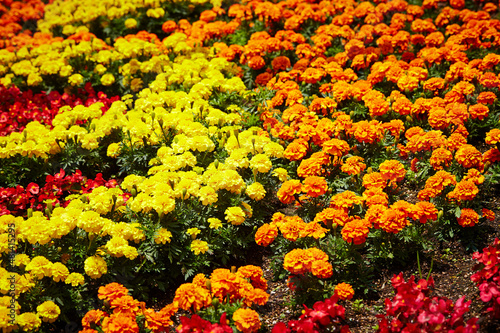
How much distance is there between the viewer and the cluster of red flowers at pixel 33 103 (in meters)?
6.09

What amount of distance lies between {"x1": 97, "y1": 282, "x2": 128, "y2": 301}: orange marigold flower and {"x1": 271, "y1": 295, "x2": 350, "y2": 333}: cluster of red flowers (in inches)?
44.6

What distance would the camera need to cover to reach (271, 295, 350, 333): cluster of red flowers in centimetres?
339

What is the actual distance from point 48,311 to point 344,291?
2.11 meters

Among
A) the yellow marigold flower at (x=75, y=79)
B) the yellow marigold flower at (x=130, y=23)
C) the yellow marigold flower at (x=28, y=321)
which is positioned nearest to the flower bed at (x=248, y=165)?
the yellow marigold flower at (x=28, y=321)

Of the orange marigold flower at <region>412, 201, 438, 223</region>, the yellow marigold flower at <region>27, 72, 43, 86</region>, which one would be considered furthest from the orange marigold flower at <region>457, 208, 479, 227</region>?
the yellow marigold flower at <region>27, 72, 43, 86</region>

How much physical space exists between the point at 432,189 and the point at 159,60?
12.8 feet

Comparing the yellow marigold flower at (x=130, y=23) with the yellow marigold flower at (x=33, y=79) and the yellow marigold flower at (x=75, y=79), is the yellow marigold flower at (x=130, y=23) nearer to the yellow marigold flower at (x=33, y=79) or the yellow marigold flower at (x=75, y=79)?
the yellow marigold flower at (x=75, y=79)

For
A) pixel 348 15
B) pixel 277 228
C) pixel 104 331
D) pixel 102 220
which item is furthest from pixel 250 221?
pixel 348 15

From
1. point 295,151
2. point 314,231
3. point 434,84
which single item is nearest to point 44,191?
point 295,151

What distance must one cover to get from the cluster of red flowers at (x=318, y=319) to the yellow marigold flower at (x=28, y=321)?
164 cm

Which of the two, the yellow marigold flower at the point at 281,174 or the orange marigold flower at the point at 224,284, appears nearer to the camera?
the orange marigold flower at the point at 224,284

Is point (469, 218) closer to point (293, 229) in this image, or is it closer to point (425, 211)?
point (425, 211)

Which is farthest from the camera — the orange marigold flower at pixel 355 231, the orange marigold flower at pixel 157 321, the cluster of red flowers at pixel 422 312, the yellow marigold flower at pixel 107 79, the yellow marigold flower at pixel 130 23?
the yellow marigold flower at pixel 130 23

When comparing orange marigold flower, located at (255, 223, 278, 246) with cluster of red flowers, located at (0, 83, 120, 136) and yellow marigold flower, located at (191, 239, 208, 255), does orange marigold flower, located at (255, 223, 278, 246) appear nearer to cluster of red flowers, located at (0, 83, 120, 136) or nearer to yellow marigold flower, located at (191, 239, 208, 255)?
yellow marigold flower, located at (191, 239, 208, 255)
